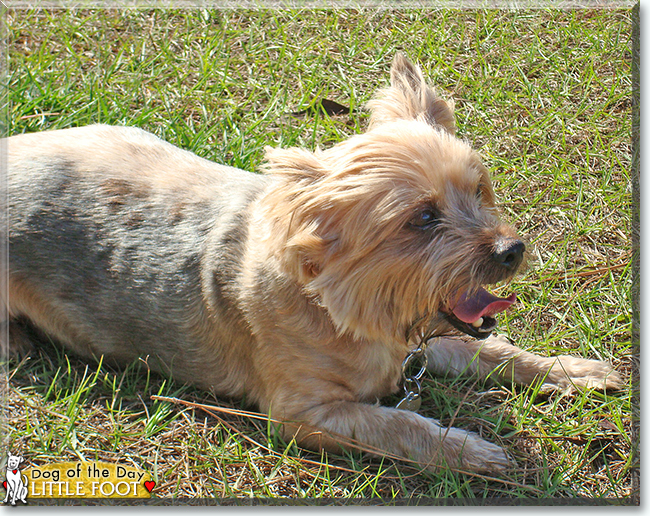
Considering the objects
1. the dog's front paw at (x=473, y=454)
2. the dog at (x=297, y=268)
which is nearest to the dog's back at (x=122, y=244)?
the dog at (x=297, y=268)

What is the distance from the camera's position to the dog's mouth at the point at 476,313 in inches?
127

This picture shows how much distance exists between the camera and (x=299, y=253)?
10.0 ft

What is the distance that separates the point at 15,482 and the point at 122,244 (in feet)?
4.34

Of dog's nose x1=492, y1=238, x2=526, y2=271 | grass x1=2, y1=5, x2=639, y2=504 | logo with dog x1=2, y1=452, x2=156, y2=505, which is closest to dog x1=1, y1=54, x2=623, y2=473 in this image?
dog's nose x1=492, y1=238, x2=526, y2=271

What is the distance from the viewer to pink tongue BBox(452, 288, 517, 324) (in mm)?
3238

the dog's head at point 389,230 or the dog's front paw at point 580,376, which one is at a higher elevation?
the dog's head at point 389,230

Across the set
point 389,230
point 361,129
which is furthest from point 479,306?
point 361,129

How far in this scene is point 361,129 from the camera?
532 centimetres

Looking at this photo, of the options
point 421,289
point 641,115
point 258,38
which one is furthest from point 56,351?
point 641,115

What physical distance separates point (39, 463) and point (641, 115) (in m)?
4.39

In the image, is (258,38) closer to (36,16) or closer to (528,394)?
(36,16)

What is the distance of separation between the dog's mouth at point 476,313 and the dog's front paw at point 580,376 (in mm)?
838

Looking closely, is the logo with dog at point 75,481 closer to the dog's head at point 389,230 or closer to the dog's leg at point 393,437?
the dog's leg at point 393,437

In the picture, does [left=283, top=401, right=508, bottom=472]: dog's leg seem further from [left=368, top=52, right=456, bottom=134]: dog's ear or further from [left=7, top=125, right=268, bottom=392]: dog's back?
[left=368, top=52, right=456, bottom=134]: dog's ear
